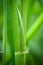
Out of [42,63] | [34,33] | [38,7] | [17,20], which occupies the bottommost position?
[42,63]

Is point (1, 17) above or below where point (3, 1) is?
below

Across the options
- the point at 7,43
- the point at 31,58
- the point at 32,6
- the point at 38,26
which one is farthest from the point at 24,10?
the point at 31,58

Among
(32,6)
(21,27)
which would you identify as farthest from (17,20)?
(32,6)

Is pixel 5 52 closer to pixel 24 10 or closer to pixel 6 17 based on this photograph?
pixel 6 17

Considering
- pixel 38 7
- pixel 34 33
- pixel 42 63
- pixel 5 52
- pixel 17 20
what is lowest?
pixel 42 63

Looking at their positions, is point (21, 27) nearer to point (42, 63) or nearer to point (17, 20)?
point (17, 20)

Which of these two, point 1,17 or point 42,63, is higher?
point 1,17

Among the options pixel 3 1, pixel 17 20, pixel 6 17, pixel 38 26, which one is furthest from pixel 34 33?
pixel 3 1
